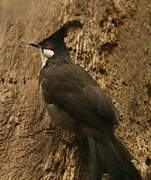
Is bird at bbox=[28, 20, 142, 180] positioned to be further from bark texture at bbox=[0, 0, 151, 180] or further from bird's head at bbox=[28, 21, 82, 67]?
bark texture at bbox=[0, 0, 151, 180]

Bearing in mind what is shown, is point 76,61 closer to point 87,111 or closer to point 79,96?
point 79,96

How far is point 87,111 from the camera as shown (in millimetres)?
4117

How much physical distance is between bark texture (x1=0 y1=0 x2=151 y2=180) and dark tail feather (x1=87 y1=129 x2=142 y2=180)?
0.21 meters

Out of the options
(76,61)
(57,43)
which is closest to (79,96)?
A: (76,61)

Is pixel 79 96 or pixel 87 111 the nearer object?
pixel 87 111

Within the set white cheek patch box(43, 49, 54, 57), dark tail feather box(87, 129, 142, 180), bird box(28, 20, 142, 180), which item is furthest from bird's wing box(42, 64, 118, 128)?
white cheek patch box(43, 49, 54, 57)

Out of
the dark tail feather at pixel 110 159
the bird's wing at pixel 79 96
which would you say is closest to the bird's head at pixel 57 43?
the bird's wing at pixel 79 96

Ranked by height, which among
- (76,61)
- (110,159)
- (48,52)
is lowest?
(110,159)

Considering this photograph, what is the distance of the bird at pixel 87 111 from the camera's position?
394 cm

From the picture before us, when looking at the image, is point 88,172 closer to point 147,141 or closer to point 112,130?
point 112,130

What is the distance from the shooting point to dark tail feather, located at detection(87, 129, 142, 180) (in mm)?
3879

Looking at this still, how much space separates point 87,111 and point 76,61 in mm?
700

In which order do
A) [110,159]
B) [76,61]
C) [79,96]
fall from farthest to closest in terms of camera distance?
[76,61]
[79,96]
[110,159]

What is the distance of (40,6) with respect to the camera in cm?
482
